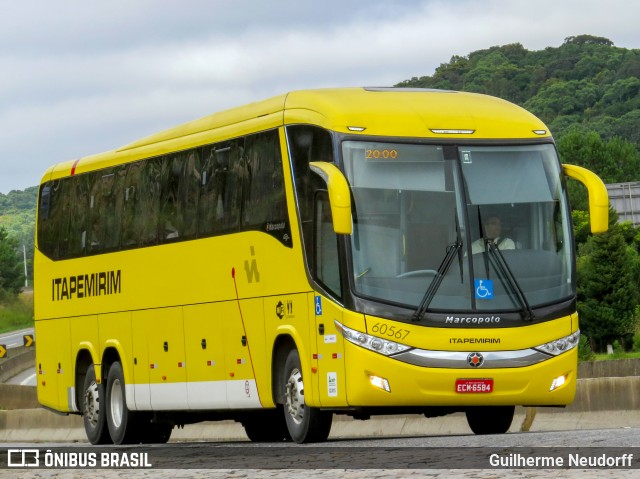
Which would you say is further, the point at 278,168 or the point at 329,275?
the point at 278,168

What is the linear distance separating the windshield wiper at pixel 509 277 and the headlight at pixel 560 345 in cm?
39

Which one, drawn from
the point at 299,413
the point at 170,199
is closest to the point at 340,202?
the point at 299,413

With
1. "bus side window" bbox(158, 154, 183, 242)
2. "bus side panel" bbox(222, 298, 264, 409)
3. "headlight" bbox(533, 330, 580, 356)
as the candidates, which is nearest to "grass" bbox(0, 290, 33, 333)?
"bus side window" bbox(158, 154, 183, 242)

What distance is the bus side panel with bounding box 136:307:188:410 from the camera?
2320 cm

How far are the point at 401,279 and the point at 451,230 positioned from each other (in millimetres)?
811

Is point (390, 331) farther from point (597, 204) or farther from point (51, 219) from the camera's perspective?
point (51, 219)

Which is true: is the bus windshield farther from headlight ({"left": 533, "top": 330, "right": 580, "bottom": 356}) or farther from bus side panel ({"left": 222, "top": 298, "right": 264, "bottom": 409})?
bus side panel ({"left": 222, "top": 298, "right": 264, "bottom": 409})

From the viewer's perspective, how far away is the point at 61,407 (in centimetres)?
2731

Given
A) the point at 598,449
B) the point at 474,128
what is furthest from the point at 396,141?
the point at 598,449

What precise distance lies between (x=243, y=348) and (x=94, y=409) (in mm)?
5694

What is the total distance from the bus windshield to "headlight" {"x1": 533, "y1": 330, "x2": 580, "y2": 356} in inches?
18.0

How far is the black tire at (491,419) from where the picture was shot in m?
20.7

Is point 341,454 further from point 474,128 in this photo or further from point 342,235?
point 474,128

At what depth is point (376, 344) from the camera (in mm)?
18078
